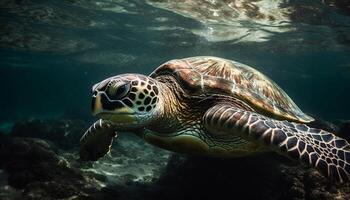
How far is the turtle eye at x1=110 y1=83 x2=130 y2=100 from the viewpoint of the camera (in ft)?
11.2

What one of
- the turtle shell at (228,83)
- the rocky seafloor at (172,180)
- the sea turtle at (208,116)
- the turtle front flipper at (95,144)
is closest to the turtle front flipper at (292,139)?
the sea turtle at (208,116)

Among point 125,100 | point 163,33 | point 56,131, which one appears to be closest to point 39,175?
point 125,100

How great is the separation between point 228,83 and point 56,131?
1124 centimetres

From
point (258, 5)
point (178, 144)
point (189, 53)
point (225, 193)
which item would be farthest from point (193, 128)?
point (189, 53)

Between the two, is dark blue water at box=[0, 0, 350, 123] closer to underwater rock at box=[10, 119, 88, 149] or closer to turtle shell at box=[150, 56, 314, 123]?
underwater rock at box=[10, 119, 88, 149]

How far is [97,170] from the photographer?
734cm

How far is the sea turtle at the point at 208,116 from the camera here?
3.40m

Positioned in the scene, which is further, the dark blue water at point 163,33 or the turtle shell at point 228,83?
the dark blue water at point 163,33

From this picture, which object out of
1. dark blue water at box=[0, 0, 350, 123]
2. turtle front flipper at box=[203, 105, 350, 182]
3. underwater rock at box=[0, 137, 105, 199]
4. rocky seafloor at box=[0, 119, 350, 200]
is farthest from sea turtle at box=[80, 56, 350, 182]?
dark blue water at box=[0, 0, 350, 123]

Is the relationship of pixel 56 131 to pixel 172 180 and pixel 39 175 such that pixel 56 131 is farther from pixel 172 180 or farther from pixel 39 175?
pixel 39 175

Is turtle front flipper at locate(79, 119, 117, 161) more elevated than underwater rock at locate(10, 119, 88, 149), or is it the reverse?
turtle front flipper at locate(79, 119, 117, 161)

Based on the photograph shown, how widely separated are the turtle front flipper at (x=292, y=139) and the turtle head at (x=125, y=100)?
916 mm

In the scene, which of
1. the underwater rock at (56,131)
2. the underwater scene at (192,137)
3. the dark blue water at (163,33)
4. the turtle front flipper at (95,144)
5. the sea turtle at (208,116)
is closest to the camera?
the sea turtle at (208,116)

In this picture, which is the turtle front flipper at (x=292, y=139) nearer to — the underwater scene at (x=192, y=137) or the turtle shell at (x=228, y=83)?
the underwater scene at (x=192, y=137)
